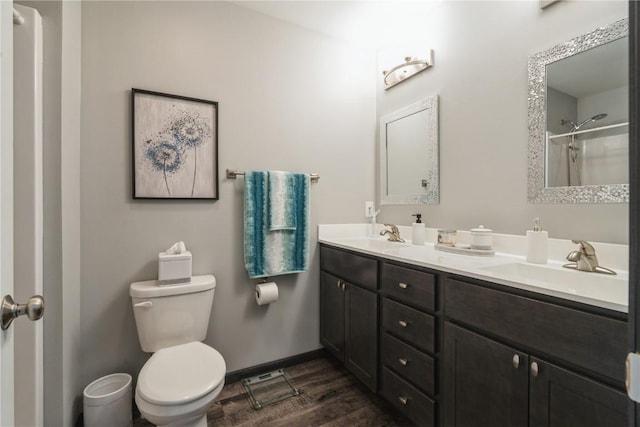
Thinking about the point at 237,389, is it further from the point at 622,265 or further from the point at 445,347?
the point at 622,265

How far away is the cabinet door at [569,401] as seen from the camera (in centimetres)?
72

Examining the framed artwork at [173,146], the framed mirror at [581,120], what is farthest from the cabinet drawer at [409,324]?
the framed artwork at [173,146]

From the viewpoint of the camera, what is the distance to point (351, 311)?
174 centimetres

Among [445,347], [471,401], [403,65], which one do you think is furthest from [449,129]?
[471,401]

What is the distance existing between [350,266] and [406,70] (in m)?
1.46

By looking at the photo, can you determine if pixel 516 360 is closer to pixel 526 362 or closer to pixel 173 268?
pixel 526 362

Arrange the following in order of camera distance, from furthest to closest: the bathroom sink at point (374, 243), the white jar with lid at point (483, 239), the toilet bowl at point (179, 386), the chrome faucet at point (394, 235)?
the chrome faucet at point (394, 235) < the bathroom sink at point (374, 243) < the white jar with lid at point (483, 239) < the toilet bowl at point (179, 386)

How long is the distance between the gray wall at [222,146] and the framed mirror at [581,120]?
120 cm

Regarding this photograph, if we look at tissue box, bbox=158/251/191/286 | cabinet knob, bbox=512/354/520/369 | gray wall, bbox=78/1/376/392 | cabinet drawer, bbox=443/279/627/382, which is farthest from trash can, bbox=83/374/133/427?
cabinet knob, bbox=512/354/520/369

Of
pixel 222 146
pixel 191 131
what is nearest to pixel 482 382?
pixel 222 146

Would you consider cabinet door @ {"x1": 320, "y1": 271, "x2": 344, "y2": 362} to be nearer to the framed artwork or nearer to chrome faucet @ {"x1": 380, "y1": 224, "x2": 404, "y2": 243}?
chrome faucet @ {"x1": 380, "y1": 224, "x2": 404, "y2": 243}

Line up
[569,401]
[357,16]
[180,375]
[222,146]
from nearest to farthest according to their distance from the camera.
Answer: [569,401] → [180,375] → [222,146] → [357,16]

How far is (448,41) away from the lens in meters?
1.76

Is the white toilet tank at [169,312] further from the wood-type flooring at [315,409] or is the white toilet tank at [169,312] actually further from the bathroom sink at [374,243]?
the bathroom sink at [374,243]
